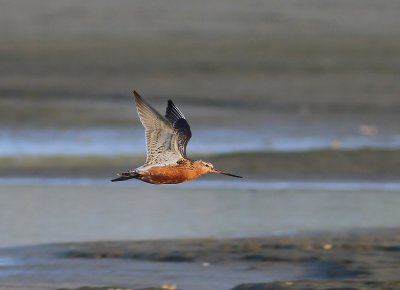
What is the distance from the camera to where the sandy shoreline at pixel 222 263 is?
28.3 ft

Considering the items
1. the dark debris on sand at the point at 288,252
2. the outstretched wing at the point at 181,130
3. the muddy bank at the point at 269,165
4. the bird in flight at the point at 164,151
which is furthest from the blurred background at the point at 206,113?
the bird in flight at the point at 164,151

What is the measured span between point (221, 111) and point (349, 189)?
3638mm

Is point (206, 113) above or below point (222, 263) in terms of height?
above

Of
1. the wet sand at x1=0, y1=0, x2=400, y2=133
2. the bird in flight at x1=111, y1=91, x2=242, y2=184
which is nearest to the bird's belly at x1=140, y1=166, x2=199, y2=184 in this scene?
the bird in flight at x1=111, y1=91, x2=242, y2=184

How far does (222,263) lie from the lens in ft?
30.3

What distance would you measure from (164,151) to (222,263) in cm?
107

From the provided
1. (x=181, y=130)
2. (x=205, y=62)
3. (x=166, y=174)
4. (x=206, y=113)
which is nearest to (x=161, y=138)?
(x=181, y=130)

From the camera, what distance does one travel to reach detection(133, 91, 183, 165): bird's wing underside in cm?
873

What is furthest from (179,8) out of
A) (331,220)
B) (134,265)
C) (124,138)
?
(134,265)

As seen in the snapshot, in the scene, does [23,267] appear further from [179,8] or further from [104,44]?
[179,8]

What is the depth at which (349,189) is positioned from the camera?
42.1 ft

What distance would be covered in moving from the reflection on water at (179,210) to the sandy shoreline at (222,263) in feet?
2.27

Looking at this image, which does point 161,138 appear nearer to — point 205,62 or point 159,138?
point 159,138

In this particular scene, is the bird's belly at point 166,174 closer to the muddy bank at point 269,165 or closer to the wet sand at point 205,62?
the muddy bank at point 269,165
